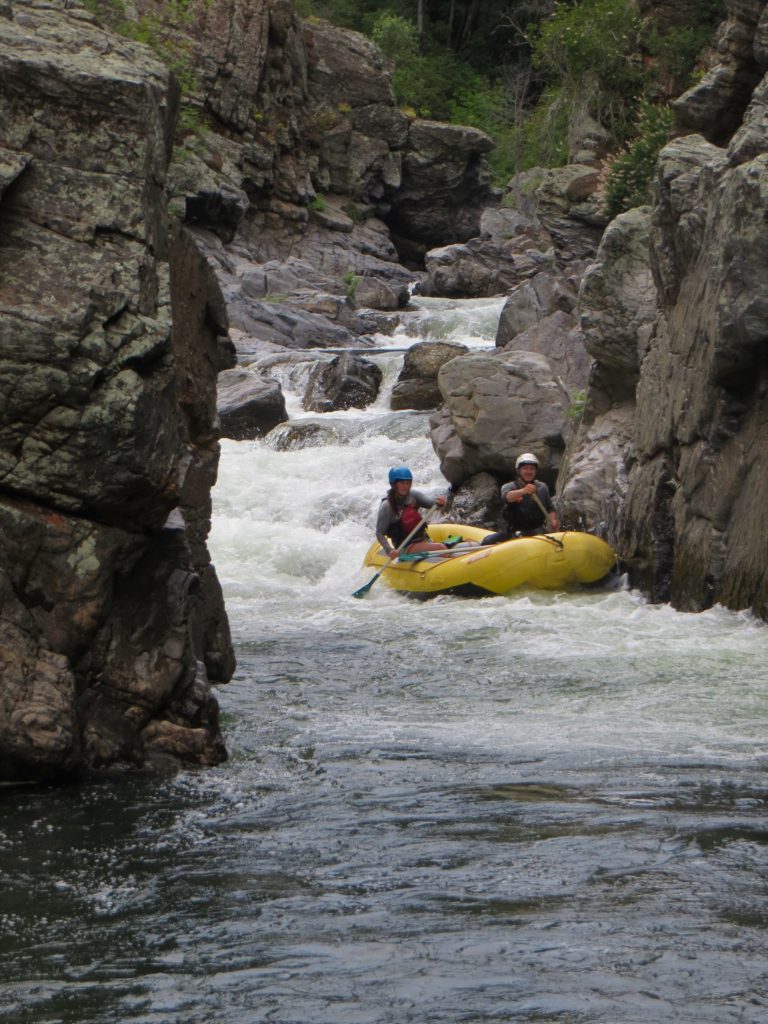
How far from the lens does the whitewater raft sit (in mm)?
12633

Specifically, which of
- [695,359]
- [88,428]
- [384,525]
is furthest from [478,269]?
[88,428]

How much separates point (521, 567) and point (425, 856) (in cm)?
772

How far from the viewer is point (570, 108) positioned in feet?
83.9

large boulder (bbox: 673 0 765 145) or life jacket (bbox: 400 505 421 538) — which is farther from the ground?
large boulder (bbox: 673 0 765 145)

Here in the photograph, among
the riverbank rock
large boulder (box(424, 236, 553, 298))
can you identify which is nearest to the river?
the riverbank rock

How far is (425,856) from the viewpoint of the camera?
5.03 m

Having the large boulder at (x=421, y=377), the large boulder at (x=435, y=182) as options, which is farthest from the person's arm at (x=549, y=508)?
the large boulder at (x=435, y=182)

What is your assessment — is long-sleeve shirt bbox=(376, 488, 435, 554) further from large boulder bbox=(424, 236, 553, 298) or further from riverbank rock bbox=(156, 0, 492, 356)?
large boulder bbox=(424, 236, 553, 298)

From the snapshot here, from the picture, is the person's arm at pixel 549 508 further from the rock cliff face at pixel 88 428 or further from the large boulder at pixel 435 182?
the large boulder at pixel 435 182

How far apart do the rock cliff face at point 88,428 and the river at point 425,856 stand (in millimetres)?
366

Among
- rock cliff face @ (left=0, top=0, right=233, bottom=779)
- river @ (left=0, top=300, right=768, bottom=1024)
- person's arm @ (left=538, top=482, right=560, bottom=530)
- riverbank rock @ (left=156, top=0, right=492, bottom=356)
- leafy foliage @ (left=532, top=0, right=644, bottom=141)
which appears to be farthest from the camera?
riverbank rock @ (left=156, top=0, right=492, bottom=356)

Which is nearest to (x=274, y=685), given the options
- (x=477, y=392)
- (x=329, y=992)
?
(x=329, y=992)

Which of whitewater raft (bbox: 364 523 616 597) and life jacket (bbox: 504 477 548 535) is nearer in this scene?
whitewater raft (bbox: 364 523 616 597)

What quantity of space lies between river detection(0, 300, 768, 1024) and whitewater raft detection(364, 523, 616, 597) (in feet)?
9.17
